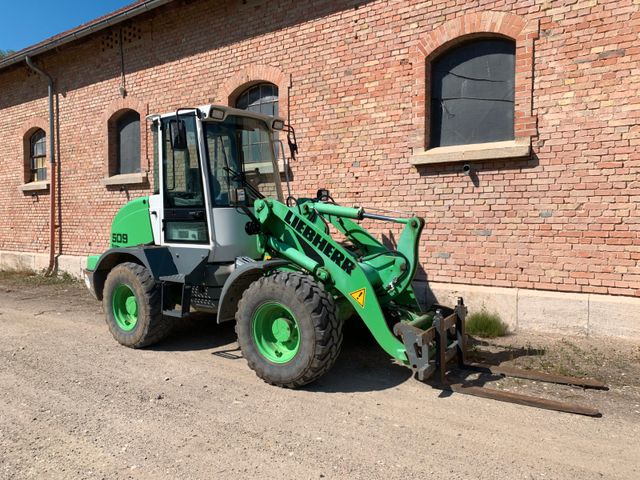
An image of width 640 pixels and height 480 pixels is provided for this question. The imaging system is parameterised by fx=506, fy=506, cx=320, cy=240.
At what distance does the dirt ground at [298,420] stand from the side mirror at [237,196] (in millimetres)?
1662

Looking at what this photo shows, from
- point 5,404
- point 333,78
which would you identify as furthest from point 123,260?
point 333,78

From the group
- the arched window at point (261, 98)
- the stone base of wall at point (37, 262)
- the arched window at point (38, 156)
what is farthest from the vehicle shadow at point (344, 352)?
the arched window at point (38, 156)

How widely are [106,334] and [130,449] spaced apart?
3380 mm

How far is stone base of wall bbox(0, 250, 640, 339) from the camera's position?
5613mm

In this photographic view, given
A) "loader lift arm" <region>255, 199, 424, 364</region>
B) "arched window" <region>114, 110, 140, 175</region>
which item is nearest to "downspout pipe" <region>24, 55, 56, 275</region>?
"arched window" <region>114, 110, 140, 175</region>

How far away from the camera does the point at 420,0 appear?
688 centimetres

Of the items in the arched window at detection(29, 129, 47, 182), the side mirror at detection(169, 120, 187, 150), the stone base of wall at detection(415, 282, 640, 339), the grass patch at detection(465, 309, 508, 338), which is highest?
the arched window at detection(29, 129, 47, 182)

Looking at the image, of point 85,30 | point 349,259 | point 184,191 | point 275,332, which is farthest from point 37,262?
point 349,259

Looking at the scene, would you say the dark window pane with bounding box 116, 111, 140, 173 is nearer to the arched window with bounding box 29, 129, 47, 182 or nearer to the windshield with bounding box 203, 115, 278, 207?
the arched window with bounding box 29, 129, 47, 182

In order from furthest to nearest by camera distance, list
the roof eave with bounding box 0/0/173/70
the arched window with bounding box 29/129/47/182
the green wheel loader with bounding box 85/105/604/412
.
→ the arched window with bounding box 29/129/47/182
the roof eave with bounding box 0/0/173/70
the green wheel loader with bounding box 85/105/604/412

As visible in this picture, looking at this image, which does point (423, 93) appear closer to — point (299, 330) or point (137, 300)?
point (299, 330)

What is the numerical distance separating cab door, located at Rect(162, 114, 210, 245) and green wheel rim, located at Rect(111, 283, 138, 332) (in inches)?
31.3

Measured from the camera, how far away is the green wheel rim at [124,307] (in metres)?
5.96

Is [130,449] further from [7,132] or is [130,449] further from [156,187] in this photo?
[7,132]
